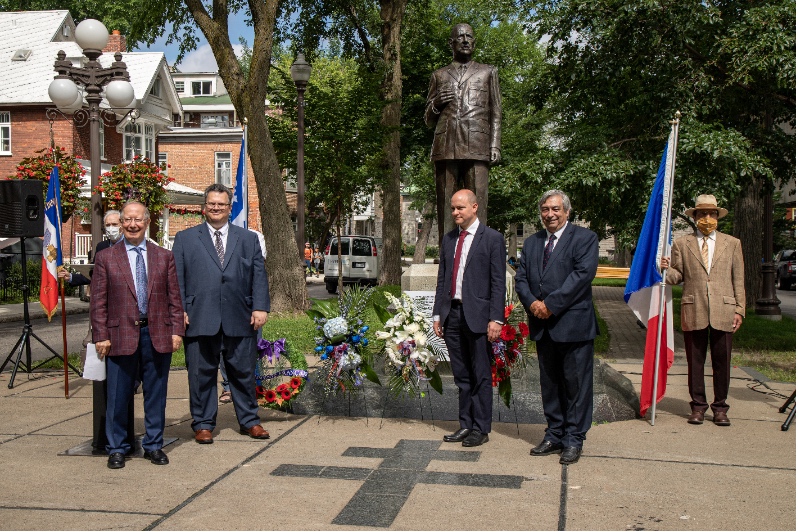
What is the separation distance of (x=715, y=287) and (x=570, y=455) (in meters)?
2.54

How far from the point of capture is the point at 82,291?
2684cm

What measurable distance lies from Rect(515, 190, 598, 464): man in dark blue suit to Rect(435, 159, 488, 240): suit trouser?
10.2 ft

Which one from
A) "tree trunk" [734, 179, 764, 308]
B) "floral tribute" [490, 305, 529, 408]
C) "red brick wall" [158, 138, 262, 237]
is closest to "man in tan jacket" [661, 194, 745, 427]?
"floral tribute" [490, 305, 529, 408]

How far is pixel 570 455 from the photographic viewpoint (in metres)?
6.53

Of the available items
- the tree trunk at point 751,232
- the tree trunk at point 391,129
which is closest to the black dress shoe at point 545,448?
the tree trunk at point 751,232

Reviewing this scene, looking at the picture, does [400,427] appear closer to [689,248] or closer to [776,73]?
[689,248]

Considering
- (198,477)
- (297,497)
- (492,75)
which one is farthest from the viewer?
(492,75)

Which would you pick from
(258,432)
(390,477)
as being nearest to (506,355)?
(390,477)

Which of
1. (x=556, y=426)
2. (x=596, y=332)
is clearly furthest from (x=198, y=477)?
(x=596, y=332)

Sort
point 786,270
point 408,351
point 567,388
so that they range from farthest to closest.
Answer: point 786,270 → point 408,351 → point 567,388

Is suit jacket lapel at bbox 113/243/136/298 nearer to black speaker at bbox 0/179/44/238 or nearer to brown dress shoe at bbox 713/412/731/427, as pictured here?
black speaker at bbox 0/179/44/238

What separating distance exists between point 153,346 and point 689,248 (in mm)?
4843

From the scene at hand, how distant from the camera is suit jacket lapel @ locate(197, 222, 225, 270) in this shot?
729 centimetres

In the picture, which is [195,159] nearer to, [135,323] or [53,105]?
[53,105]
